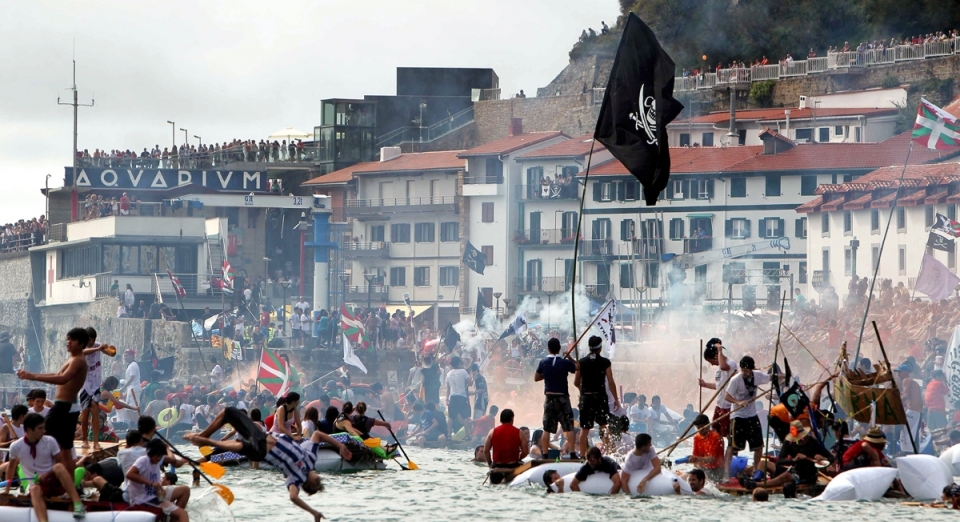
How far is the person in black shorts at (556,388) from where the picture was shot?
71.3 ft

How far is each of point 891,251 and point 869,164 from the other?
37.7 feet

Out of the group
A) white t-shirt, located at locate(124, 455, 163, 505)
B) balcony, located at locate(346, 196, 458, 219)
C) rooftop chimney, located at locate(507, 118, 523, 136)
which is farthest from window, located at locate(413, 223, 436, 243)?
white t-shirt, located at locate(124, 455, 163, 505)

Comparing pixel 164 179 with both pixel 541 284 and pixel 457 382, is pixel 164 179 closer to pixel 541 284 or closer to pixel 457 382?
pixel 541 284

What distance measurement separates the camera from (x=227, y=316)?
58844 mm

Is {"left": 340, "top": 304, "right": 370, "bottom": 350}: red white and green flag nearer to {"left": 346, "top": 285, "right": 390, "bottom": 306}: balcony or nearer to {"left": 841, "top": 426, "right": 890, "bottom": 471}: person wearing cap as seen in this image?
{"left": 841, "top": 426, "right": 890, "bottom": 471}: person wearing cap

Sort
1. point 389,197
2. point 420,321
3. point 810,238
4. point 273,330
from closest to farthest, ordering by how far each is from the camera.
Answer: point 273,330 → point 810,238 → point 420,321 → point 389,197

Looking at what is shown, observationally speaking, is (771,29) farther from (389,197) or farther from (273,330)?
(273,330)

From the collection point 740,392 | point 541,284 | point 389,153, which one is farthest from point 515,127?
point 740,392

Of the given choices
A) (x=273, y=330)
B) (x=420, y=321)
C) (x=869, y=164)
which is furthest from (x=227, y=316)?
(x=869, y=164)

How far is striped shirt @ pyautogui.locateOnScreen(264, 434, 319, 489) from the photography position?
17.9 metres

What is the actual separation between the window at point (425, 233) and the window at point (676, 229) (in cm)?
1579

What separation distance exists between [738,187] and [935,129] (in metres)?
36.5

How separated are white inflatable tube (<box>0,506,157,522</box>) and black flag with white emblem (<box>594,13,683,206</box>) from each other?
9.18 metres

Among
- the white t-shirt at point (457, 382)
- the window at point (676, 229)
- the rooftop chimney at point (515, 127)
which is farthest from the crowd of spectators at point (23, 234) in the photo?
the white t-shirt at point (457, 382)
